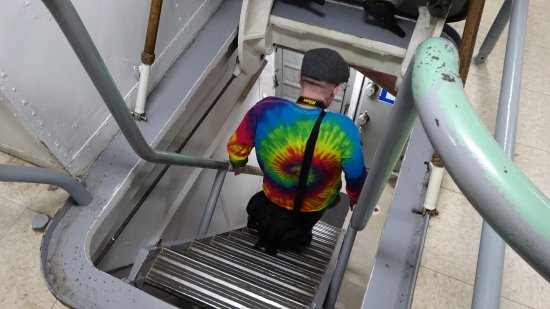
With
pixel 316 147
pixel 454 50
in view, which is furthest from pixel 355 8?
pixel 454 50

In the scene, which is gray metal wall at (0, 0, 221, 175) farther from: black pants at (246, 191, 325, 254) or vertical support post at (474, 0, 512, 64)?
vertical support post at (474, 0, 512, 64)

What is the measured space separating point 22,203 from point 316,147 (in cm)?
165

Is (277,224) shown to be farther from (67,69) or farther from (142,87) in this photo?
(67,69)

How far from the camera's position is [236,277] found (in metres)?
2.27

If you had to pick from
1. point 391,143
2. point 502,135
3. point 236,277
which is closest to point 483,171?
point 391,143

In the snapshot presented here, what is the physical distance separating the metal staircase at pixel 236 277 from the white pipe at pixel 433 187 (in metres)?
0.83

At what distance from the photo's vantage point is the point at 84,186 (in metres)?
2.26

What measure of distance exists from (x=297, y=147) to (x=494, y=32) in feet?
4.44

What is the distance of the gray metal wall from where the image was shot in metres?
1.72

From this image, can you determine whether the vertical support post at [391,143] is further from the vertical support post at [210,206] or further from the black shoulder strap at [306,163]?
the vertical support post at [210,206]

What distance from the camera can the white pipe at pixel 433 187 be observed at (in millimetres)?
1809

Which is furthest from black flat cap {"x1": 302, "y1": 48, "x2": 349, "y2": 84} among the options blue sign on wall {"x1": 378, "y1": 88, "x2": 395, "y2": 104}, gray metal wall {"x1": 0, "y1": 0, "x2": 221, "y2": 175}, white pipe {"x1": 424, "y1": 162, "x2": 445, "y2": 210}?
blue sign on wall {"x1": 378, "y1": 88, "x2": 395, "y2": 104}

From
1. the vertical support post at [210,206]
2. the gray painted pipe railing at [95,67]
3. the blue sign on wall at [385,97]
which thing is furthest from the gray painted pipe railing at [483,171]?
the blue sign on wall at [385,97]

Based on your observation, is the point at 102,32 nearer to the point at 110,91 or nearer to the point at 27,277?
the point at 110,91
